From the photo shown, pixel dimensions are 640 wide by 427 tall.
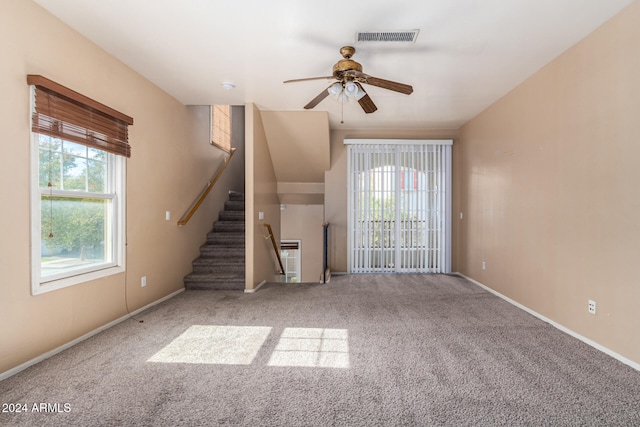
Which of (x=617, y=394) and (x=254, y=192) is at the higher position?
(x=254, y=192)

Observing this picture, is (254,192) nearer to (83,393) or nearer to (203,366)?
(203,366)

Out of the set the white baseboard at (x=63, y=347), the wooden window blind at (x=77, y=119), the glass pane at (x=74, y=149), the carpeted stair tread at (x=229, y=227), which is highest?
the wooden window blind at (x=77, y=119)

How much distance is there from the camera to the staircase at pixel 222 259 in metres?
4.64

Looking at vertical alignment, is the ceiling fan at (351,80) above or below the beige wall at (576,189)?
above

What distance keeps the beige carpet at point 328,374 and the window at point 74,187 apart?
0.70m

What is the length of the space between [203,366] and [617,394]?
277 cm

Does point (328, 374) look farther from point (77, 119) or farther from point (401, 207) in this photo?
point (401, 207)

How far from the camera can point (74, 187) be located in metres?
2.80

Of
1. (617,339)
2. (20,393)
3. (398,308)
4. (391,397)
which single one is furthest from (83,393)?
(617,339)

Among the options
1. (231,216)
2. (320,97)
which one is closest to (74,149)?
(320,97)

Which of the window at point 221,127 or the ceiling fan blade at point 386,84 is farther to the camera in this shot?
the window at point 221,127

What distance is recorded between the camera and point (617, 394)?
1989 millimetres

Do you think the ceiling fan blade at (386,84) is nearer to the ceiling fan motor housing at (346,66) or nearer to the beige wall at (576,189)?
the ceiling fan motor housing at (346,66)

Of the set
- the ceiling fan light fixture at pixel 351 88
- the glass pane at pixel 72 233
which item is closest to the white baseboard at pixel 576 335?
the ceiling fan light fixture at pixel 351 88
